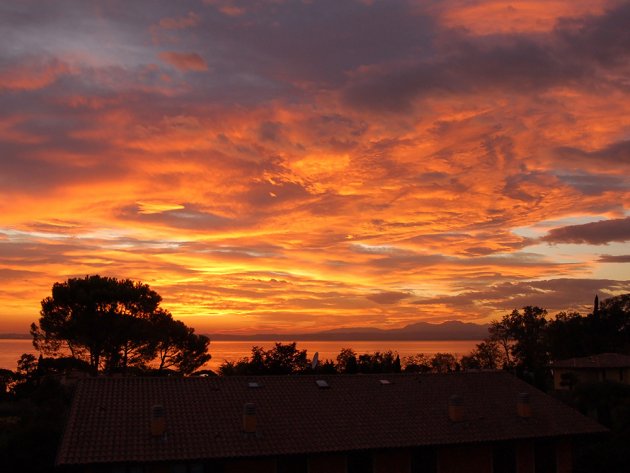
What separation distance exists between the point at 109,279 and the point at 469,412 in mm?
28358

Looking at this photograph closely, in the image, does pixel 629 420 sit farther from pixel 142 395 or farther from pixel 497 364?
pixel 497 364

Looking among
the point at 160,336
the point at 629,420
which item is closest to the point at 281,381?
the point at 629,420

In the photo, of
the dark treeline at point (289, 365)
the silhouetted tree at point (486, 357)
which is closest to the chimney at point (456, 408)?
the dark treeline at point (289, 365)

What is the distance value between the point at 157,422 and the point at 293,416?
523 cm

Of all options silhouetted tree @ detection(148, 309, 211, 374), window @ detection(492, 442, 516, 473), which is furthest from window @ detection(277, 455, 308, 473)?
silhouetted tree @ detection(148, 309, 211, 374)

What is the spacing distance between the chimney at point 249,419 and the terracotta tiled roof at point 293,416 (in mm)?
291

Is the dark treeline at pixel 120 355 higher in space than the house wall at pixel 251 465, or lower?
higher

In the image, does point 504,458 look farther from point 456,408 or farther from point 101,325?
point 101,325

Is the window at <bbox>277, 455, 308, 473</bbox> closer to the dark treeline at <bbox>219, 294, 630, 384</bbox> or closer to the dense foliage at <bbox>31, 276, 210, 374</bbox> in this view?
the dense foliage at <bbox>31, 276, 210, 374</bbox>

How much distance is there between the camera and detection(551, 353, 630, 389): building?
2111 inches

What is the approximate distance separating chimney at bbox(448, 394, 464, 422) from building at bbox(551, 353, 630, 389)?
1176 inches

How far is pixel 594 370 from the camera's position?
55.1 m

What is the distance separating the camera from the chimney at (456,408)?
26.3m

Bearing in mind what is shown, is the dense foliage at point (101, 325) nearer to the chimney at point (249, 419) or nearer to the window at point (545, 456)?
the chimney at point (249, 419)
